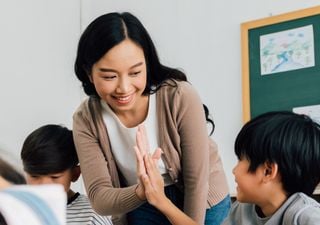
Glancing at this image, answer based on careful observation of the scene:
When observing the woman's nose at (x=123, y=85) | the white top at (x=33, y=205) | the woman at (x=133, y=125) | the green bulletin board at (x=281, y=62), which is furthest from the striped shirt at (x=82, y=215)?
the white top at (x=33, y=205)

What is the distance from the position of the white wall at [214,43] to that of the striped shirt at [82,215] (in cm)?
74

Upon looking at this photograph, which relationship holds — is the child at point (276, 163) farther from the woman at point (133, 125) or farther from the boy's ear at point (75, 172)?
the boy's ear at point (75, 172)

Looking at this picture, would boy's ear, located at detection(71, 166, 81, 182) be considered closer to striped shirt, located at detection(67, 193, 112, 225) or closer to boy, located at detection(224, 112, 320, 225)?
striped shirt, located at detection(67, 193, 112, 225)

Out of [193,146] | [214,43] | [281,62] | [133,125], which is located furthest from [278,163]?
[214,43]

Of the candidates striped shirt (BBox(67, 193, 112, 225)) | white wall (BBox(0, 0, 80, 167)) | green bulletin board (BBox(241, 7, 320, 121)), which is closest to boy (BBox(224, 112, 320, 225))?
striped shirt (BBox(67, 193, 112, 225))

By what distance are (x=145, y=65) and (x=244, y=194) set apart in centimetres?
39

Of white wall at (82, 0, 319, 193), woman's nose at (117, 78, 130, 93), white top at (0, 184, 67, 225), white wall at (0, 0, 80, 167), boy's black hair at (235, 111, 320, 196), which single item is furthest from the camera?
white wall at (0, 0, 80, 167)

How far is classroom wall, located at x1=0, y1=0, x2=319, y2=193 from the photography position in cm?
233

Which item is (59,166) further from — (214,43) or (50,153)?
(214,43)

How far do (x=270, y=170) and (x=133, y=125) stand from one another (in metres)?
0.38

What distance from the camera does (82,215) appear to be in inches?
66.6

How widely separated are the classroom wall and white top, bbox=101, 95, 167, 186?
984 millimetres

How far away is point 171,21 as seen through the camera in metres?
2.59

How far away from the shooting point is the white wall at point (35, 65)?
244cm
